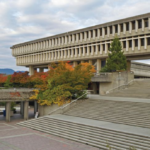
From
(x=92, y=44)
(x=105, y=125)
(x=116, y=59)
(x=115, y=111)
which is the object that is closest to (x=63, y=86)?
(x=115, y=111)

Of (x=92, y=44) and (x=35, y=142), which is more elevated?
(x=92, y=44)

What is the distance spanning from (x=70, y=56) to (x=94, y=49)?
26.9 ft

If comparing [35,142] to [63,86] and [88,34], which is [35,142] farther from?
[88,34]

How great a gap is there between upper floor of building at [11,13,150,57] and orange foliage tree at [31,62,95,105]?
20.6 metres

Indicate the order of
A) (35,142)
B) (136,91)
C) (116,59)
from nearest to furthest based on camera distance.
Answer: (35,142)
(136,91)
(116,59)

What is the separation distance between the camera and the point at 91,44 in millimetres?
55125

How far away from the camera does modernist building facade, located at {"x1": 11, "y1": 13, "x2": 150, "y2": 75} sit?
4650cm

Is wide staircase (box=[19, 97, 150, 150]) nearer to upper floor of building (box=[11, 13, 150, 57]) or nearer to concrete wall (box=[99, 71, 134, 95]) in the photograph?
concrete wall (box=[99, 71, 134, 95])

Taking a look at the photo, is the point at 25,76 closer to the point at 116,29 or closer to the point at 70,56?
the point at 70,56

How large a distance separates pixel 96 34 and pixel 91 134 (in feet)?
131

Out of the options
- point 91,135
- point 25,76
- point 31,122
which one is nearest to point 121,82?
point 31,122

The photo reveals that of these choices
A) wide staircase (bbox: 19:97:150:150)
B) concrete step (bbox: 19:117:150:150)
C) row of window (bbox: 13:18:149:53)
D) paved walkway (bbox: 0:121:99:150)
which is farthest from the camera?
row of window (bbox: 13:18:149:53)

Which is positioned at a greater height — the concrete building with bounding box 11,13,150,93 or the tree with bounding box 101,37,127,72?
the concrete building with bounding box 11,13,150,93

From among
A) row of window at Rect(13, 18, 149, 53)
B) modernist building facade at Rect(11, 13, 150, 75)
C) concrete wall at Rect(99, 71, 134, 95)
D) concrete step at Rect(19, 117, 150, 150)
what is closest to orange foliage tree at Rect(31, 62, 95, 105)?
concrete step at Rect(19, 117, 150, 150)
